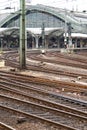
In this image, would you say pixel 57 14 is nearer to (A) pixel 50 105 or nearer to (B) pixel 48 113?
(A) pixel 50 105

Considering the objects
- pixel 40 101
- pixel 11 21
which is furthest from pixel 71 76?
pixel 11 21

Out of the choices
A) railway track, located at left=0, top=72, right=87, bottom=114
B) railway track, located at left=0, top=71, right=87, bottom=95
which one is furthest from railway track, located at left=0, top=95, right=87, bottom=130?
railway track, located at left=0, top=71, right=87, bottom=95

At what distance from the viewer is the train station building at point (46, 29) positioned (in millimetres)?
85875

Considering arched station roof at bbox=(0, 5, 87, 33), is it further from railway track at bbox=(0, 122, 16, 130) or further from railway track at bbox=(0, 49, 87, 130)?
railway track at bbox=(0, 122, 16, 130)

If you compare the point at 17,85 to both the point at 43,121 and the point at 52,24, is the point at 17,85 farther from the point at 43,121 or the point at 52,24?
the point at 52,24

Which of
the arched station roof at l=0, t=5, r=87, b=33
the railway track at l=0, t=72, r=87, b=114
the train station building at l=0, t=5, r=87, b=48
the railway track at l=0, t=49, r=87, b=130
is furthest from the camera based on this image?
the arched station roof at l=0, t=5, r=87, b=33

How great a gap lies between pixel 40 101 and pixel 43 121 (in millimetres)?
3330

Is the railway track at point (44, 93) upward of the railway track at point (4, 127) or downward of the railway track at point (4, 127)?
downward

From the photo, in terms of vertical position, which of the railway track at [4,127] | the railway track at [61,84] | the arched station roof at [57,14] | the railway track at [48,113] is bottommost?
the railway track at [61,84]

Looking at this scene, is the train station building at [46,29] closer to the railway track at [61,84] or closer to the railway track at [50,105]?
the railway track at [61,84]

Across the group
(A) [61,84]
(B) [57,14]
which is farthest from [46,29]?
(A) [61,84]

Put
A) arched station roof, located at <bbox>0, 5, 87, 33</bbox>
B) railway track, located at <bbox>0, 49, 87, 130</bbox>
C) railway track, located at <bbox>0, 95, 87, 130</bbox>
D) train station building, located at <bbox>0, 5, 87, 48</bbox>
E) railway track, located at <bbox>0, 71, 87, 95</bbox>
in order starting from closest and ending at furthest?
1. railway track, located at <bbox>0, 95, 87, 130</bbox>
2. railway track, located at <bbox>0, 49, 87, 130</bbox>
3. railway track, located at <bbox>0, 71, 87, 95</bbox>
4. train station building, located at <bbox>0, 5, 87, 48</bbox>
5. arched station roof, located at <bbox>0, 5, 87, 33</bbox>

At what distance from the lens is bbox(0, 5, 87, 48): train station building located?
85.9 meters

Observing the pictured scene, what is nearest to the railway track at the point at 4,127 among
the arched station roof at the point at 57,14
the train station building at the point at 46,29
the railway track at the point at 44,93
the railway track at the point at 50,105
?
the railway track at the point at 50,105
